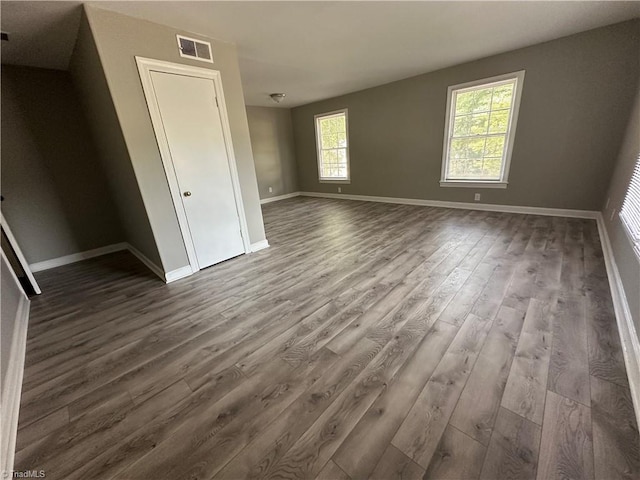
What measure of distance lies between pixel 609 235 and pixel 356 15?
366 centimetres

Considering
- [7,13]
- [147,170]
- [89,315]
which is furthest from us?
[147,170]

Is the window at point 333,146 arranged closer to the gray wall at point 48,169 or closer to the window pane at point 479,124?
the window pane at point 479,124

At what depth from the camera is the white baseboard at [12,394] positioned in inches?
46.3

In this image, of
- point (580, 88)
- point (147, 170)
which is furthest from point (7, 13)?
point (580, 88)

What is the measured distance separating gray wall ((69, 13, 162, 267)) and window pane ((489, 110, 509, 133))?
17.5 ft

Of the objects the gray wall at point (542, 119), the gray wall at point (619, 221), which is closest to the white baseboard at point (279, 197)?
the gray wall at point (542, 119)

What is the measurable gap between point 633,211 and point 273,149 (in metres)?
6.96

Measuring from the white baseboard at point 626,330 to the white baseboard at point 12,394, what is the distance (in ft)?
9.50

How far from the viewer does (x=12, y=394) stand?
1473 millimetres

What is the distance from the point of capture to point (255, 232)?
363 centimetres

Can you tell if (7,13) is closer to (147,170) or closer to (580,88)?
(147,170)

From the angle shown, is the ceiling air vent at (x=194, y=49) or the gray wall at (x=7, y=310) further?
the ceiling air vent at (x=194, y=49)

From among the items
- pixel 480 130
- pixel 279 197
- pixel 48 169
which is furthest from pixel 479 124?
pixel 48 169

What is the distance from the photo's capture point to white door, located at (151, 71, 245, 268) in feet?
8.64
